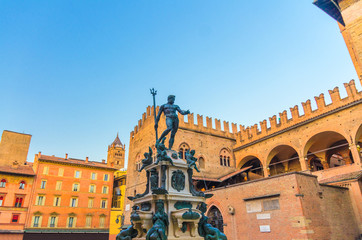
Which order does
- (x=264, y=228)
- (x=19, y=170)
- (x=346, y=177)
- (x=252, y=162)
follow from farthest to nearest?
(x=19, y=170)
(x=252, y=162)
(x=346, y=177)
(x=264, y=228)

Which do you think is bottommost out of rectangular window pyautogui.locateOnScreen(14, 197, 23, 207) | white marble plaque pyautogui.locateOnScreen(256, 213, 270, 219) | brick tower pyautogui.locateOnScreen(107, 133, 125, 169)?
white marble plaque pyautogui.locateOnScreen(256, 213, 270, 219)

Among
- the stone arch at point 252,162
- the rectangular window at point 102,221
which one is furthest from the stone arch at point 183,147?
the rectangular window at point 102,221

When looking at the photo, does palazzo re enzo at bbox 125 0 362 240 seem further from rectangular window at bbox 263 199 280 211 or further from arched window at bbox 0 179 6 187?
arched window at bbox 0 179 6 187

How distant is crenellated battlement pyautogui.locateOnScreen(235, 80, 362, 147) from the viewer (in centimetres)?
1720

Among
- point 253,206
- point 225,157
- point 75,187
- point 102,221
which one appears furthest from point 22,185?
point 253,206

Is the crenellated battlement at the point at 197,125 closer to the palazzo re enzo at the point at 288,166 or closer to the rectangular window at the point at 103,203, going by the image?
the palazzo re enzo at the point at 288,166

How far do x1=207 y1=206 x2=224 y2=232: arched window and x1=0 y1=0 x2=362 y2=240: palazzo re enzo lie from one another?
0.06 meters

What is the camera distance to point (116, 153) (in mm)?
63125

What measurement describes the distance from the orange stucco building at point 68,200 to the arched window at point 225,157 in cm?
1673

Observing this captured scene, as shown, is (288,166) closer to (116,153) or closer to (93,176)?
(93,176)

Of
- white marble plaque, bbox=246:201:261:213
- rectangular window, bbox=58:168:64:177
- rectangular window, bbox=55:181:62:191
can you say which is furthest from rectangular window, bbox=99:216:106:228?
white marble plaque, bbox=246:201:261:213

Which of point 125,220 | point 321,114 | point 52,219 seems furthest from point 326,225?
point 52,219

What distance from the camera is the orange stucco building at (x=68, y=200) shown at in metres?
27.2

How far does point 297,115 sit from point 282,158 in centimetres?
481
